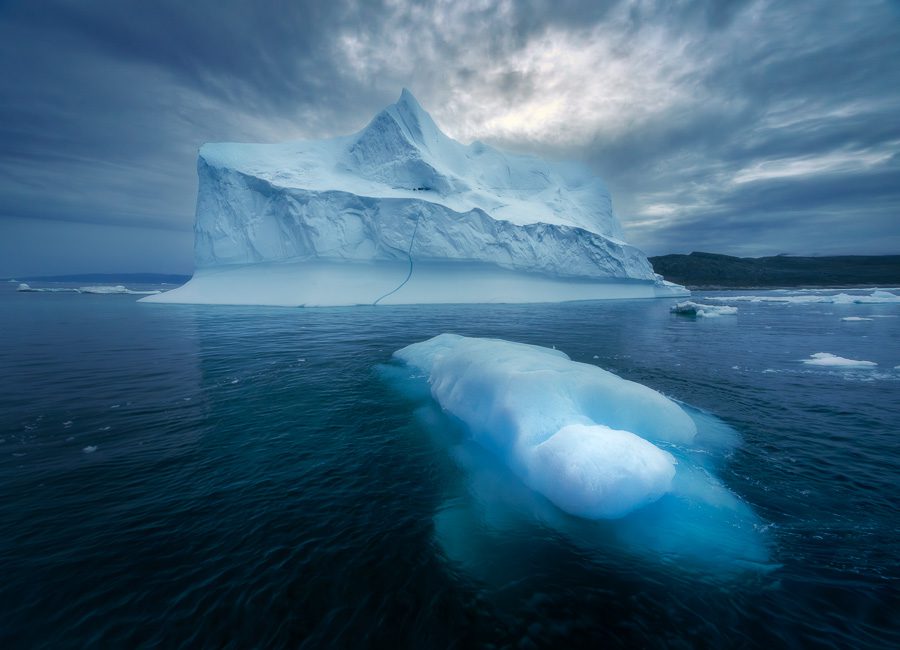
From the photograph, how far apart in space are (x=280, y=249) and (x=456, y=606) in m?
27.8

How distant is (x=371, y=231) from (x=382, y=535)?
25.4 meters

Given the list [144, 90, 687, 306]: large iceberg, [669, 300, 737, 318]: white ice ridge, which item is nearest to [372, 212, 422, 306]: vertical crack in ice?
[144, 90, 687, 306]: large iceberg

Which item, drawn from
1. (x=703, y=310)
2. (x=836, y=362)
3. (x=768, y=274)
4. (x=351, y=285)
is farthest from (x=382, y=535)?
(x=768, y=274)

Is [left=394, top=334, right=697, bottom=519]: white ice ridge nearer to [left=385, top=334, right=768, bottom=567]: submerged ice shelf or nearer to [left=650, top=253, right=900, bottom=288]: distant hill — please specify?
[left=385, top=334, right=768, bottom=567]: submerged ice shelf

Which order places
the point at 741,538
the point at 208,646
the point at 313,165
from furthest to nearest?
the point at 313,165
the point at 741,538
the point at 208,646

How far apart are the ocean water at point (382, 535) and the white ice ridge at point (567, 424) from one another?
270 millimetres

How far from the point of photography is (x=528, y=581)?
8.96ft

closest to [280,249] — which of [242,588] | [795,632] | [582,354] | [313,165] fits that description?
[313,165]

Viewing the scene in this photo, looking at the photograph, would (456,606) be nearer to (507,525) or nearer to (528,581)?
(528,581)

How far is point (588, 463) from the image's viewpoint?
3.58 m

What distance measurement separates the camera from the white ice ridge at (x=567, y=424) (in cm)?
351

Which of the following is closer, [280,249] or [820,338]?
[820,338]

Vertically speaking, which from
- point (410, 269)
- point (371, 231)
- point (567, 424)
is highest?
point (371, 231)

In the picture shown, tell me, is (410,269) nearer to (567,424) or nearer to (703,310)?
(703,310)
